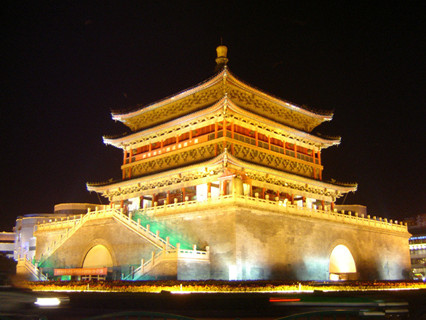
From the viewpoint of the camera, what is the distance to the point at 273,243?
2845 centimetres

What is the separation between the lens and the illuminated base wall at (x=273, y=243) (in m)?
26.2

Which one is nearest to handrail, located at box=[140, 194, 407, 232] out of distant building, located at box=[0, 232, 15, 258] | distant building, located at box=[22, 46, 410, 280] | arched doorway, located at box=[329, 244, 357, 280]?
distant building, located at box=[22, 46, 410, 280]

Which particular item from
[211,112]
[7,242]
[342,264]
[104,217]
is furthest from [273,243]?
[7,242]

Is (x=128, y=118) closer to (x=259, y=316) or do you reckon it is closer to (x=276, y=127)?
(x=276, y=127)

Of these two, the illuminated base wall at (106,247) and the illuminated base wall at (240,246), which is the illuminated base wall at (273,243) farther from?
the illuminated base wall at (106,247)

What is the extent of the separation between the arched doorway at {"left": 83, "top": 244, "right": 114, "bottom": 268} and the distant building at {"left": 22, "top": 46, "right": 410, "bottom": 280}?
0.26 feet

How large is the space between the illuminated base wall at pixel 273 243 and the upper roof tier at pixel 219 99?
9365 millimetres

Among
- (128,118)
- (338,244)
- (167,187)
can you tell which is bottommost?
(338,244)

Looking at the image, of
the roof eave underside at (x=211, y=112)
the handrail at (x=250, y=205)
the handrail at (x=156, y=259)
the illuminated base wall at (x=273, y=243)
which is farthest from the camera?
the roof eave underside at (x=211, y=112)

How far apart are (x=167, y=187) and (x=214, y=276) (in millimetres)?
9689

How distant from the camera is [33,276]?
30.6 meters

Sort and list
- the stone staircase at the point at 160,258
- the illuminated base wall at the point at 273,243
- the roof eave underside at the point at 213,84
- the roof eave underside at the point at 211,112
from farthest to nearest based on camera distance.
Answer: the roof eave underside at the point at 213,84 → the roof eave underside at the point at 211,112 → the illuminated base wall at the point at 273,243 → the stone staircase at the point at 160,258

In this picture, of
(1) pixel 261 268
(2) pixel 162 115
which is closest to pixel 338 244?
(1) pixel 261 268

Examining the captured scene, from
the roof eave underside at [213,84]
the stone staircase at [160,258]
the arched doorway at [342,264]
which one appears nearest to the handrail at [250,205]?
the arched doorway at [342,264]
